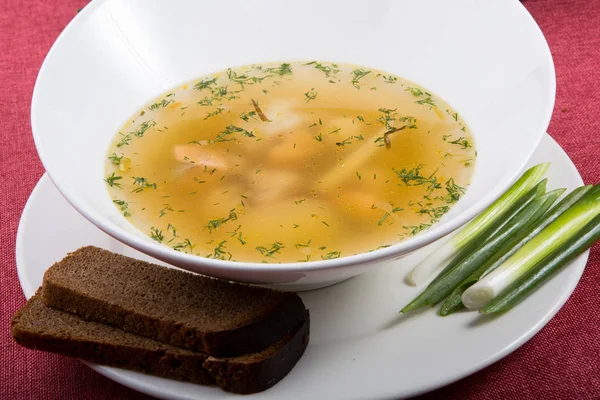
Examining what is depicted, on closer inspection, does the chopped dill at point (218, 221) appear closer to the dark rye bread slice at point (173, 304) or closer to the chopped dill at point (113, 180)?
the dark rye bread slice at point (173, 304)

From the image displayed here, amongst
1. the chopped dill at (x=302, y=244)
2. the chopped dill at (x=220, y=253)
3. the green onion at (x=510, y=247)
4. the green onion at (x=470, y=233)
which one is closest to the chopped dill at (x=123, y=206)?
the chopped dill at (x=220, y=253)

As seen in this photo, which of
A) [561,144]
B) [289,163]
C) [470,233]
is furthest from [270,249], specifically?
[561,144]

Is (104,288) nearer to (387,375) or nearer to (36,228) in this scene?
(36,228)

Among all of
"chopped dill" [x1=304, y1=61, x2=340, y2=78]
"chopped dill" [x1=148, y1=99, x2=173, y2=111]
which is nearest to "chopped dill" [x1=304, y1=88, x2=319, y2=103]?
"chopped dill" [x1=304, y1=61, x2=340, y2=78]

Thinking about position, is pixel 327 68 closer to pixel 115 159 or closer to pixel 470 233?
pixel 115 159

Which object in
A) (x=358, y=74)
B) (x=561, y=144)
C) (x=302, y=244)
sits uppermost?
(x=358, y=74)

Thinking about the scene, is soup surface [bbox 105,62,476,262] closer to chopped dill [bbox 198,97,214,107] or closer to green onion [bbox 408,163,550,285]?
chopped dill [bbox 198,97,214,107]

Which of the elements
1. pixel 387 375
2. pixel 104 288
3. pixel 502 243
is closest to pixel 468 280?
pixel 502 243
